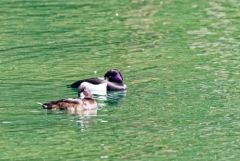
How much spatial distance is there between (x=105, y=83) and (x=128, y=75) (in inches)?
44.4

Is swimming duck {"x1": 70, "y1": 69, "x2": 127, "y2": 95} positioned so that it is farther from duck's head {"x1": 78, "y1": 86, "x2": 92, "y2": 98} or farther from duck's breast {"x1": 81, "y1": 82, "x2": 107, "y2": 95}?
duck's head {"x1": 78, "y1": 86, "x2": 92, "y2": 98}

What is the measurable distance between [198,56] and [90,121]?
6165 millimetres

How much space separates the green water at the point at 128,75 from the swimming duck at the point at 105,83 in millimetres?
221

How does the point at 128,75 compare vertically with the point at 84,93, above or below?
below

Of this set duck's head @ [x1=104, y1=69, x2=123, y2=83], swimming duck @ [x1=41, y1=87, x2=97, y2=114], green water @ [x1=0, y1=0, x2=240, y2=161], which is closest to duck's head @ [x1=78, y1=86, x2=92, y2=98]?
swimming duck @ [x1=41, y1=87, x2=97, y2=114]

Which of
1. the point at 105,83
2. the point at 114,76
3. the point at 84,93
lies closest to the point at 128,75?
the point at 105,83

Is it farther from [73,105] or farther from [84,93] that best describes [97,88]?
[73,105]

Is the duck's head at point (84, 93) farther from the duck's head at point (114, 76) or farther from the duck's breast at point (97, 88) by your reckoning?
the duck's head at point (114, 76)

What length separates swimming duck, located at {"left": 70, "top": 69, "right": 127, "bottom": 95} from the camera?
22688 mm

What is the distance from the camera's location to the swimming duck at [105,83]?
22.7 meters

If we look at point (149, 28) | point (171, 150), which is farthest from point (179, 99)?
point (149, 28)

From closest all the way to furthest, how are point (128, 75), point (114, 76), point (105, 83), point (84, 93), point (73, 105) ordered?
point (73, 105) → point (84, 93) → point (114, 76) → point (105, 83) → point (128, 75)

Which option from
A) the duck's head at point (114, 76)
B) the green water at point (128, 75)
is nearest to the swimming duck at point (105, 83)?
Result: the duck's head at point (114, 76)

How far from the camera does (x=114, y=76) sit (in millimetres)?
22875
